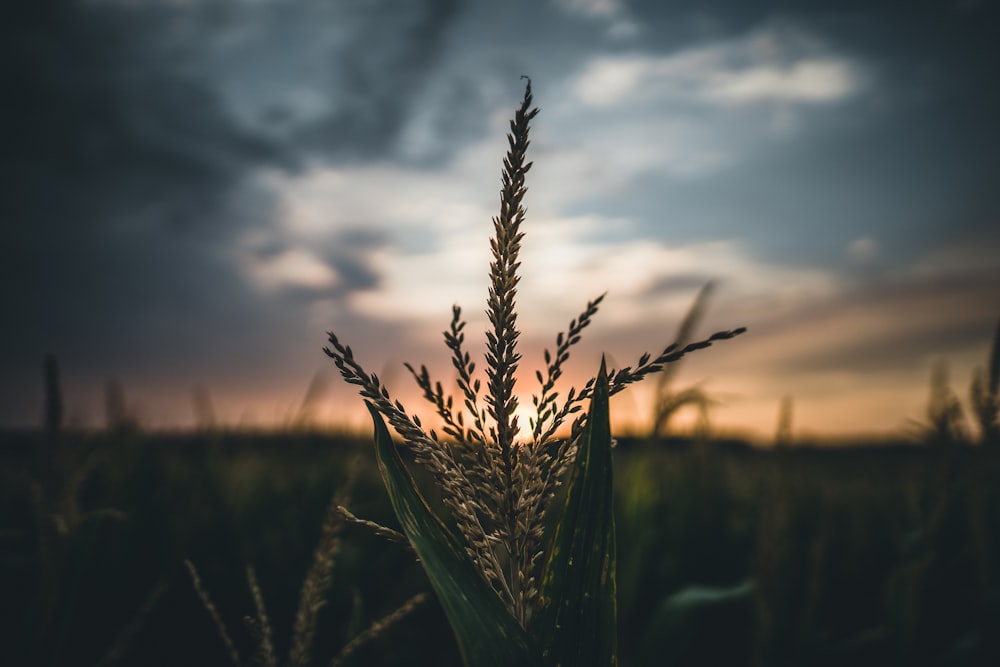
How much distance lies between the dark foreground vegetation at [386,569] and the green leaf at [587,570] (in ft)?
2.42

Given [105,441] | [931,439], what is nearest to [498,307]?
[931,439]

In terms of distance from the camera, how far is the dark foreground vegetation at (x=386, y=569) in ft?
6.58

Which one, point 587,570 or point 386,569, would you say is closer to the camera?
point 587,570

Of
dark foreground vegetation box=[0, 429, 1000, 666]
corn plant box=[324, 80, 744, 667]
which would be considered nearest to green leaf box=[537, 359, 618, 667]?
corn plant box=[324, 80, 744, 667]

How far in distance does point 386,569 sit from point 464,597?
2.67 m

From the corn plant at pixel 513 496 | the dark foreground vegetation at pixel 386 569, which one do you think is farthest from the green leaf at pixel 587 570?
the dark foreground vegetation at pixel 386 569

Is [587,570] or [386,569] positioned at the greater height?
[587,570]

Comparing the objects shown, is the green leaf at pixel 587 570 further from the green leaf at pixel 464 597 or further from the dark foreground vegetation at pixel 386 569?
the dark foreground vegetation at pixel 386 569

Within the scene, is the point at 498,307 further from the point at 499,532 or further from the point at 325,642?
the point at 325,642

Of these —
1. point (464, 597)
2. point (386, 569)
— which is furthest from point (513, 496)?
point (386, 569)

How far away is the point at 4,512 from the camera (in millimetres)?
3158

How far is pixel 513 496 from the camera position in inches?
31.9

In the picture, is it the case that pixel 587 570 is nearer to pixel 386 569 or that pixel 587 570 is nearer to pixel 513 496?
pixel 513 496

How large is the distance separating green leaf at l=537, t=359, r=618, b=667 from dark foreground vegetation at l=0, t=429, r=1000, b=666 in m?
0.74
